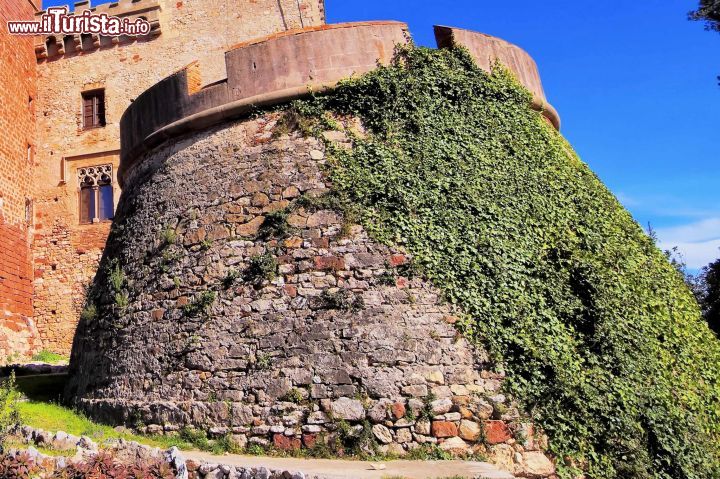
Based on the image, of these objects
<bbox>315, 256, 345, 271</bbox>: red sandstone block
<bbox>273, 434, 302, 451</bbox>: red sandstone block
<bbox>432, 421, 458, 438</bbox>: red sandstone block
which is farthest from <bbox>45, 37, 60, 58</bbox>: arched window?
<bbox>432, 421, 458, 438</bbox>: red sandstone block

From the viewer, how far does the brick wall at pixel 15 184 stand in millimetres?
16797

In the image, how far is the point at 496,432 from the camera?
550cm

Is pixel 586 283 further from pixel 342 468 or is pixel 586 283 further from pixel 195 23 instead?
pixel 195 23

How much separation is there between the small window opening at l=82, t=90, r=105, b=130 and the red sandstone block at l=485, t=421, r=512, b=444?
57.0ft

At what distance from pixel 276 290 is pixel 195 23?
1563cm

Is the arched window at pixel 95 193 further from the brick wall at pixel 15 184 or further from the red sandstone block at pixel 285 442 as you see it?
the red sandstone block at pixel 285 442

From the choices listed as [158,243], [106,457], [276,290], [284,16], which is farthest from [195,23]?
[106,457]

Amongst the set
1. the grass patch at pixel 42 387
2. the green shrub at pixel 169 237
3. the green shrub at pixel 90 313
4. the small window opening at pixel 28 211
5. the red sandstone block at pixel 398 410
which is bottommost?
the red sandstone block at pixel 398 410

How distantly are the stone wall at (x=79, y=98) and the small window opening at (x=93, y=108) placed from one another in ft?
0.65

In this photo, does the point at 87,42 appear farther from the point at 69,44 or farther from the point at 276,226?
the point at 276,226

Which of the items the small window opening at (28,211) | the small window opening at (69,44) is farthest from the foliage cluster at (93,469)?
the small window opening at (69,44)

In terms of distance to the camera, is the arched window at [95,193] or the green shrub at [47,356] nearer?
the green shrub at [47,356]

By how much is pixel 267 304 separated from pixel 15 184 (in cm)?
1495

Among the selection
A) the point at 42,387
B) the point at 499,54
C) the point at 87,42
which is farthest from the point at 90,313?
the point at 87,42
